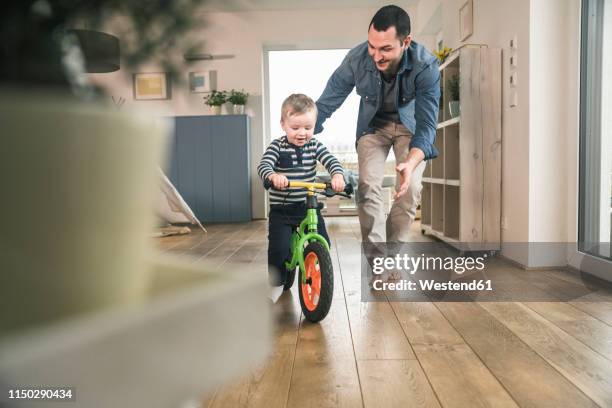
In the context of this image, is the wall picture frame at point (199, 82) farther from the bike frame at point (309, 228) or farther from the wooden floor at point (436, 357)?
the wooden floor at point (436, 357)

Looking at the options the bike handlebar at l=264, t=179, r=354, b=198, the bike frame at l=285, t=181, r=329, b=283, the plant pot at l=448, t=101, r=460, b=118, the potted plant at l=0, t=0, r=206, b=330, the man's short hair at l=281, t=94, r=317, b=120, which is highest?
the plant pot at l=448, t=101, r=460, b=118

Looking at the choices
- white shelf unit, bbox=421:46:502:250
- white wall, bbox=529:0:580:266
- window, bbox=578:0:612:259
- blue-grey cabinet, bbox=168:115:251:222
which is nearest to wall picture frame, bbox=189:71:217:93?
blue-grey cabinet, bbox=168:115:251:222

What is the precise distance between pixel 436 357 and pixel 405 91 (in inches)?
51.1

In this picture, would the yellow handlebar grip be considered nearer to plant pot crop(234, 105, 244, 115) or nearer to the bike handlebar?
the bike handlebar

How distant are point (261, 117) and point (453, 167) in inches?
124

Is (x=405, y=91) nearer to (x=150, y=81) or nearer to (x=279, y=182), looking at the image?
(x=279, y=182)

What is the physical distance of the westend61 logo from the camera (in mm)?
2611

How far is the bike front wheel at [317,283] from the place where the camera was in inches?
68.1

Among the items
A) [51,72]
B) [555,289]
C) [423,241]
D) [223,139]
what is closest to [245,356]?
[51,72]

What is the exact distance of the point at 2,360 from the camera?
22 centimetres

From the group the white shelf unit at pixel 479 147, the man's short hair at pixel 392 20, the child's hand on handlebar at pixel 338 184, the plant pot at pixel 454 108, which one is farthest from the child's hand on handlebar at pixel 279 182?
the plant pot at pixel 454 108

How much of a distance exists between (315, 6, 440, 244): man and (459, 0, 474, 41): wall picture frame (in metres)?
1.53

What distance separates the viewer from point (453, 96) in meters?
3.53

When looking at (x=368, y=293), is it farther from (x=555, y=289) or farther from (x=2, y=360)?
(x=2, y=360)
